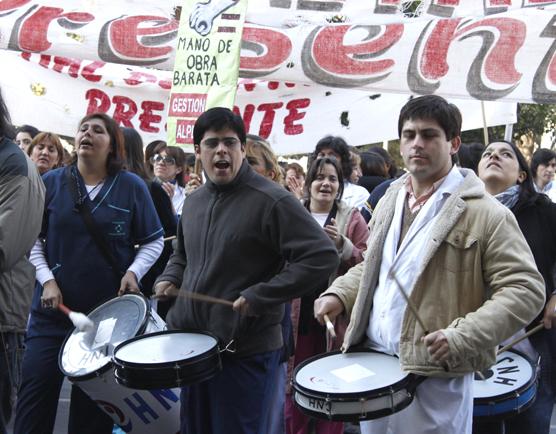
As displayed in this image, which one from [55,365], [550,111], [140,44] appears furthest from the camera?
[550,111]

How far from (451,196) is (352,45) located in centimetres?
488

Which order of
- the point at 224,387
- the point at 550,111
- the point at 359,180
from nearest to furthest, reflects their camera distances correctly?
the point at 224,387, the point at 359,180, the point at 550,111

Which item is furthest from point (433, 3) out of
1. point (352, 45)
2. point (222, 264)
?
point (222, 264)

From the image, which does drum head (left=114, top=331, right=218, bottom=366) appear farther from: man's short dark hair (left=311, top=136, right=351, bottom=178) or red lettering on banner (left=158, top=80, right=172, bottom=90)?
red lettering on banner (left=158, top=80, right=172, bottom=90)

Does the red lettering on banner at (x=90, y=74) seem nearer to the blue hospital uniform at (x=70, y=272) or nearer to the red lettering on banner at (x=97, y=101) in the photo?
the red lettering on banner at (x=97, y=101)

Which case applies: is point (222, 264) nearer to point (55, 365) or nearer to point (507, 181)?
point (55, 365)

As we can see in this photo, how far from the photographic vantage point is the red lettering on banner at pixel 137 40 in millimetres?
8781

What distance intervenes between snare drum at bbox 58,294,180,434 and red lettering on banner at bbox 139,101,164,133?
5550 millimetres

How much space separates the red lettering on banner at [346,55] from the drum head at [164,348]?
443 centimetres

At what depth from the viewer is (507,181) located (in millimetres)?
4879

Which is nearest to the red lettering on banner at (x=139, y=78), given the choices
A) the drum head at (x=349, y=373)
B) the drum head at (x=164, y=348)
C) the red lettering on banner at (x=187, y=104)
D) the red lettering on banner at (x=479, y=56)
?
the red lettering on banner at (x=187, y=104)

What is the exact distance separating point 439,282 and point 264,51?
540cm

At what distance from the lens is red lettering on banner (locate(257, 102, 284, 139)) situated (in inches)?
376

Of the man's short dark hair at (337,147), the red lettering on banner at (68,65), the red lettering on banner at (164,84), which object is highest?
the red lettering on banner at (68,65)
